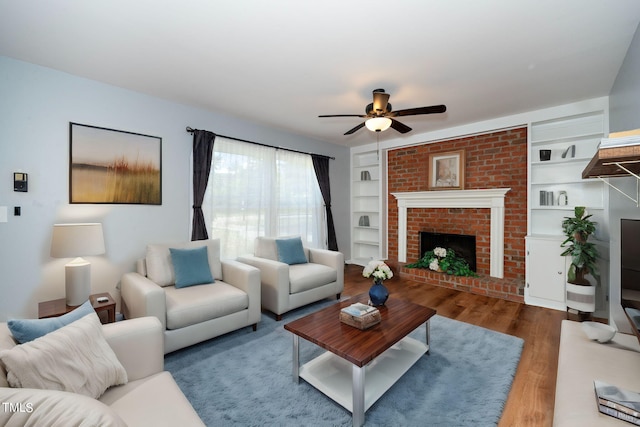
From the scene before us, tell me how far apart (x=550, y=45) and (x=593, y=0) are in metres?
0.48

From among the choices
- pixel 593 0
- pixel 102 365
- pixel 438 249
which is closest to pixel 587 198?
pixel 438 249

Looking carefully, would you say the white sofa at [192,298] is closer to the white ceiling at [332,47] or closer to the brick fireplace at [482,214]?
the white ceiling at [332,47]

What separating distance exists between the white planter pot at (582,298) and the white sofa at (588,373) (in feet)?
5.33

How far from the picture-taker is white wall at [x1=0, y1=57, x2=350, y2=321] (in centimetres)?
242

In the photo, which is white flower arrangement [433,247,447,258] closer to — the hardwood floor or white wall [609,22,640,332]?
the hardwood floor

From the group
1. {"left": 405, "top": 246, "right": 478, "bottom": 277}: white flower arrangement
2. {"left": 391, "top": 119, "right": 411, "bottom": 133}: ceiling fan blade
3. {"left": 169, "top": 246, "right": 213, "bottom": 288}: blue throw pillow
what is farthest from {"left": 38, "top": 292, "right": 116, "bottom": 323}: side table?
{"left": 405, "top": 246, "right": 478, "bottom": 277}: white flower arrangement

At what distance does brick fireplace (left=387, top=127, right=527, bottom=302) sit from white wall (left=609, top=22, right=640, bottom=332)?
1.11 metres

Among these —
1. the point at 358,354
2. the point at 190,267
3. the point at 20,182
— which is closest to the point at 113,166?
the point at 20,182

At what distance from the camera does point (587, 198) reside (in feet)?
11.4

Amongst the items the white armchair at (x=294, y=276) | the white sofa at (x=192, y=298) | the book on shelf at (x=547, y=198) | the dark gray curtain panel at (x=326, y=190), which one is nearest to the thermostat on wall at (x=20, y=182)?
the white sofa at (x=192, y=298)

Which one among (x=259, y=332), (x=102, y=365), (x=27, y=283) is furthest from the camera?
(x=259, y=332)

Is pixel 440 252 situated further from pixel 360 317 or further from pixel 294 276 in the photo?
pixel 360 317

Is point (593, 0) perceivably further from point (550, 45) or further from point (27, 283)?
point (27, 283)

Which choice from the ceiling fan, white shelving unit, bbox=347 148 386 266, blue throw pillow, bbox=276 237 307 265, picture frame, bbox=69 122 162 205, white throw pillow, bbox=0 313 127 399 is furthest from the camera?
white shelving unit, bbox=347 148 386 266
